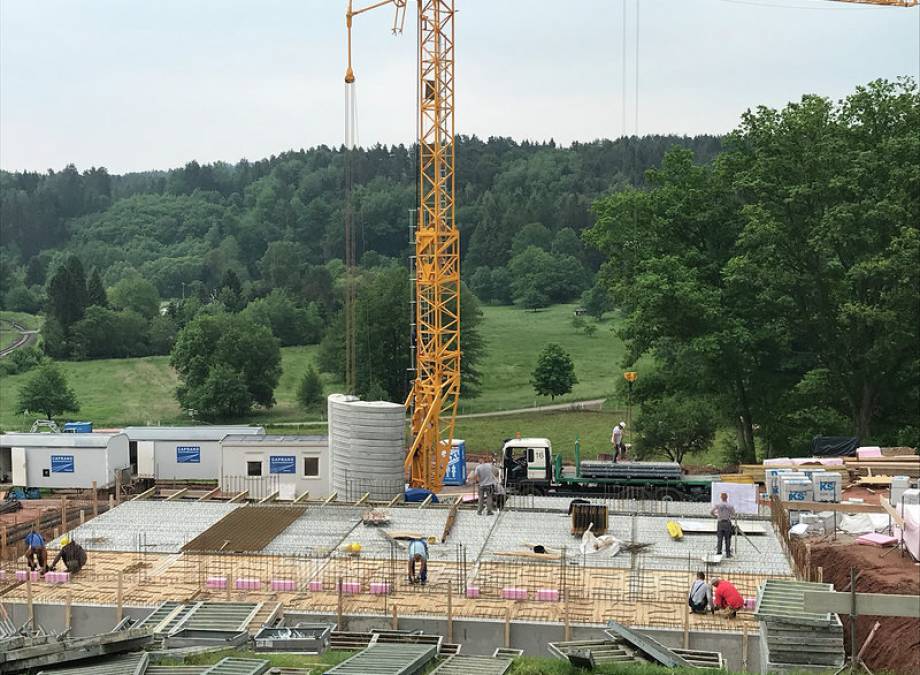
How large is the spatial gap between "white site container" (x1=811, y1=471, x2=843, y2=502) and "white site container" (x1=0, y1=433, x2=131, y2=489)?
85.5 feet

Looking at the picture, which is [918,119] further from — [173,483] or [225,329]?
[225,329]

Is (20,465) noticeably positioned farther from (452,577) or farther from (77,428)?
(452,577)

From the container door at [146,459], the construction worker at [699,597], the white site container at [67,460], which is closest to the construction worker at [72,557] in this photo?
the construction worker at [699,597]

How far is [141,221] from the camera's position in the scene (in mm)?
188875

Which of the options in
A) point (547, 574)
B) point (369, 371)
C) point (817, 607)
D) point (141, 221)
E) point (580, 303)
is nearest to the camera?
point (817, 607)

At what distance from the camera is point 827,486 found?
3650cm

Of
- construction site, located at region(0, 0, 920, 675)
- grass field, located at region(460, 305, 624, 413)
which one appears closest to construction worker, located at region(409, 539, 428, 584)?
construction site, located at region(0, 0, 920, 675)

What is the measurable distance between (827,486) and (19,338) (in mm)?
109667

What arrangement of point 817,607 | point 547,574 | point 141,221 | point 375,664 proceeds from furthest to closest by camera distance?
point 141,221, point 547,574, point 375,664, point 817,607

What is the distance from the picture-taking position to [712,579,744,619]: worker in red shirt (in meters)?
23.3

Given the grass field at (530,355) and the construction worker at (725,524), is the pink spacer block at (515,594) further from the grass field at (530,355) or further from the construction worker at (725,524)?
the grass field at (530,355)

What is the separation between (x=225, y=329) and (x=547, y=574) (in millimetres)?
67205

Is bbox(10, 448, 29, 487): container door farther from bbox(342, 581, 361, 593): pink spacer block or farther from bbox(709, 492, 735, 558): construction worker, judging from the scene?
bbox(709, 492, 735, 558): construction worker

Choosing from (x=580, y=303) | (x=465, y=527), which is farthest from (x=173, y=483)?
(x=580, y=303)
